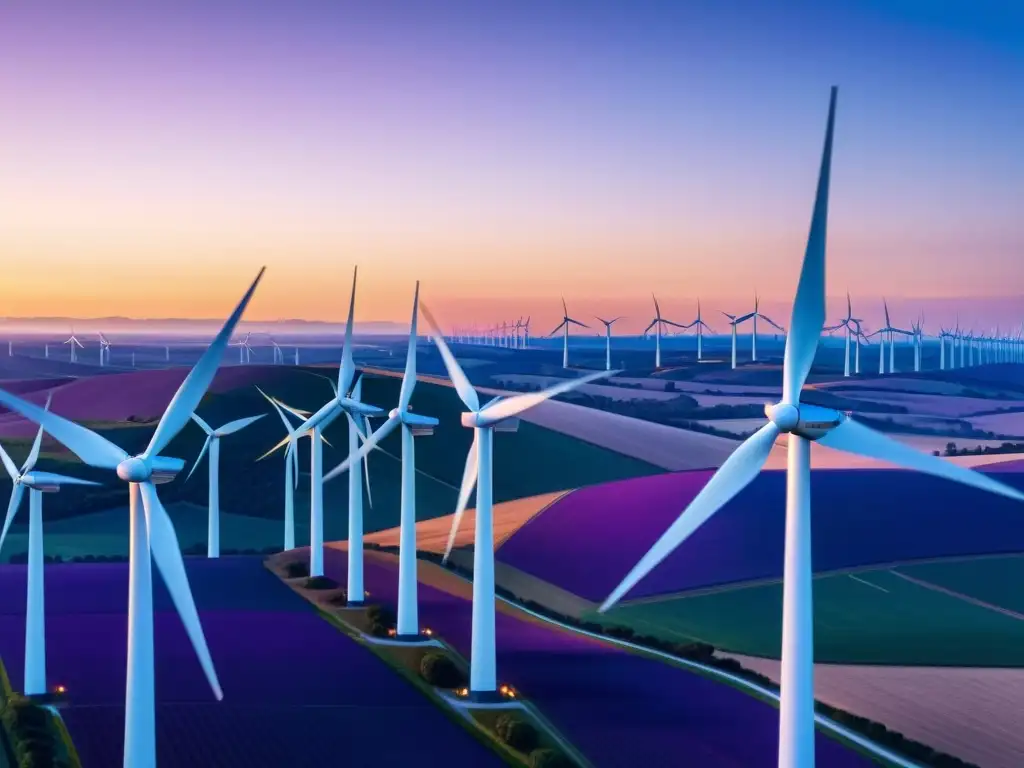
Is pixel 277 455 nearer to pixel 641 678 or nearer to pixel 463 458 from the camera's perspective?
pixel 463 458

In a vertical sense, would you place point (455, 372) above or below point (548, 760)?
above

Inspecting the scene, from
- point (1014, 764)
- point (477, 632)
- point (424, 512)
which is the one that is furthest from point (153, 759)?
point (424, 512)

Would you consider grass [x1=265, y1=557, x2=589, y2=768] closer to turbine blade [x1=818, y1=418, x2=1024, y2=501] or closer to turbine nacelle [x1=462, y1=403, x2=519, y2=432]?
turbine nacelle [x1=462, y1=403, x2=519, y2=432]

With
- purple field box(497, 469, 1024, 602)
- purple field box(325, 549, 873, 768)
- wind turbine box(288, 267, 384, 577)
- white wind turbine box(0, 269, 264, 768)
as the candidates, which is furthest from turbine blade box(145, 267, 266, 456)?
purple field box(497, 469, 1024, 602)

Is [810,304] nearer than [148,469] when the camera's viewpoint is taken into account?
Yes

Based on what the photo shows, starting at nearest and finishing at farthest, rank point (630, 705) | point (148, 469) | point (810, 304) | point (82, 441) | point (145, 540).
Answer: point (810, 304) → point (148, 469) → point (145, 540) → point (82, 441) → point (630, 705)

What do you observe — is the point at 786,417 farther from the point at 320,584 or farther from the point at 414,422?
the point at 320,584

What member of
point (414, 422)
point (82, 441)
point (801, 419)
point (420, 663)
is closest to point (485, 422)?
point (414, 422)
